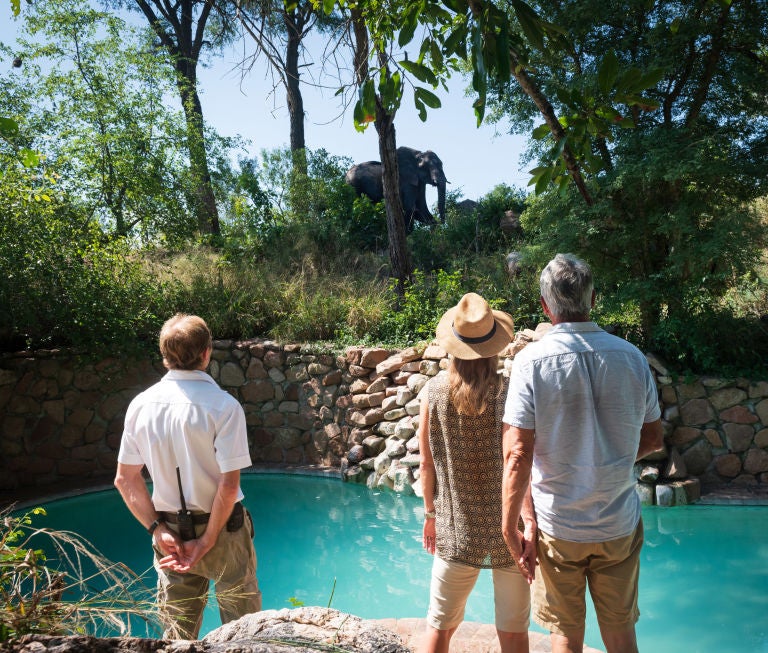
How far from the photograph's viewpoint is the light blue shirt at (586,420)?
6.47 feet

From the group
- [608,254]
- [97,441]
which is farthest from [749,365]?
[97,441]

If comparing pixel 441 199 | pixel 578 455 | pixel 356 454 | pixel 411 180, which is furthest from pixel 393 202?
pixel 578 455

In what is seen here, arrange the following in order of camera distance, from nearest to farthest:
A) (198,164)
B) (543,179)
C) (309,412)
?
(543,179)
(309,412)
(198,164)

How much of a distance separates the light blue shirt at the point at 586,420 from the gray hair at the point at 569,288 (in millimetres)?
66

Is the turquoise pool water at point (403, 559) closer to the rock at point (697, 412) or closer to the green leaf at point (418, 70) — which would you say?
the rock at point (697, 412)

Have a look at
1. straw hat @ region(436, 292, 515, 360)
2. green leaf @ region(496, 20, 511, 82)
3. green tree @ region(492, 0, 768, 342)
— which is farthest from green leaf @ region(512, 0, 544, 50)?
green tree @ region(492, 0, 768, 342)

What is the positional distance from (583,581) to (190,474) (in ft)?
4.38

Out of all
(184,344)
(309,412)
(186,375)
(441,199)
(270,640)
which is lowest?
(309,412)

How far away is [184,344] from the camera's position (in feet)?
7.50

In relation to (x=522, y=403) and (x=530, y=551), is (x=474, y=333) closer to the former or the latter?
(x=522, y=403)

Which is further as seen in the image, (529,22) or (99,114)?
(99,114)

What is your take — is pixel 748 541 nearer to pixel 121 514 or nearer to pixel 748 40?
pixel 748 40

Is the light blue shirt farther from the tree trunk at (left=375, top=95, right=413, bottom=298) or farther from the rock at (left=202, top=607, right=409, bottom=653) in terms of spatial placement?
the tree trunk at (left=375, top=95, right=413, bottom=298)

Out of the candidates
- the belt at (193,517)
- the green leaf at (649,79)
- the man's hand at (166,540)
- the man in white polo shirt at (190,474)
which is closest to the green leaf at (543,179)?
the green leaf at (649,79)
